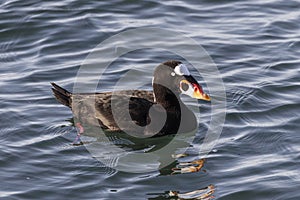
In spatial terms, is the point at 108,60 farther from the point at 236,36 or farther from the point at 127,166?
the point at 127,166

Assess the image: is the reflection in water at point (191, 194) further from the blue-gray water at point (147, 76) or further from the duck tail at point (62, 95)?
the duck tail at point (62, 95)

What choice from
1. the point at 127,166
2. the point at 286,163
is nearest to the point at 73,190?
the point at 127,166

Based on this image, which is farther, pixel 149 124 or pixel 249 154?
pixel 149 124

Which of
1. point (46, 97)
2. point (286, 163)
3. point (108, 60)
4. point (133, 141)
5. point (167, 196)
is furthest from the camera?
point (108, 60)

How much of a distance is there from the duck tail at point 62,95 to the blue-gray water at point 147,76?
0.21 m

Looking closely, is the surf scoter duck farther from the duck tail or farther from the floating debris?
the floating debris

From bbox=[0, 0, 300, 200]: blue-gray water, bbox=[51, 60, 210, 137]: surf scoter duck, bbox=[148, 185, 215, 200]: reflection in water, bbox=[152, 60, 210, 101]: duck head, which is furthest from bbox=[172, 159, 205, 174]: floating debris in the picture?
bbox=[152, 60, 210, 101]: duck head

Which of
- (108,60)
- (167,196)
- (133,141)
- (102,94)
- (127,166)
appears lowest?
(167,196)

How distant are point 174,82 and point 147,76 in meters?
1.85

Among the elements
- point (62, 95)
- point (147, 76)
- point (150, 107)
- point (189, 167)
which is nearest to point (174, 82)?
point (150, 107)

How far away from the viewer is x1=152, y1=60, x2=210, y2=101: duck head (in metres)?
10.6

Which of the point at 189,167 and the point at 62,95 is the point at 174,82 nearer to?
the point at 189,167

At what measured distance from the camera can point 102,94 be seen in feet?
35.9

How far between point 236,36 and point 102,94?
12.2 ft
